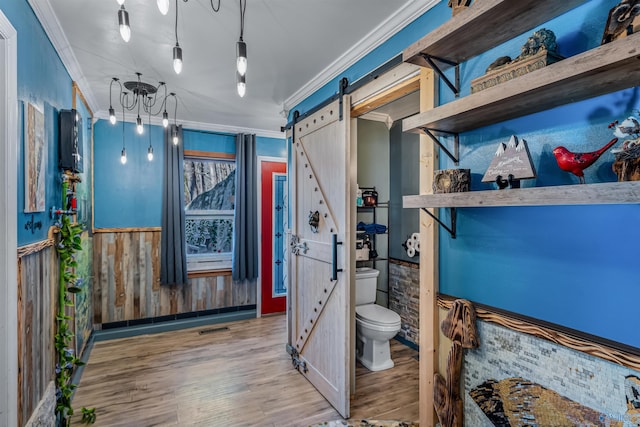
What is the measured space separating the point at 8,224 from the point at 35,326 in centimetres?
68

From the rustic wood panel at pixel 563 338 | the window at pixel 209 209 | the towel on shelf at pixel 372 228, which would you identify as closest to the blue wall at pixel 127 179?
the window at pixel 209 209

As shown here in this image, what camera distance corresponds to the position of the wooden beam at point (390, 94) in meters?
1.91

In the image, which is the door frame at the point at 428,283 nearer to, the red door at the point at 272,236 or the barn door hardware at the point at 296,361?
the barn door hardware at the point at 296,361

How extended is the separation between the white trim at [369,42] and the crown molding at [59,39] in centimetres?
174

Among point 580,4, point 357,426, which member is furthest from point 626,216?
point 357,426

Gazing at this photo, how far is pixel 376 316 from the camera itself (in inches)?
120

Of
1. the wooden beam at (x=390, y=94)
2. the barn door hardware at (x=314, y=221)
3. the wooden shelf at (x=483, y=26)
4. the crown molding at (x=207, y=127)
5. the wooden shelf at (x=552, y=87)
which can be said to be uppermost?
the crown molding at (x=207, y=127)

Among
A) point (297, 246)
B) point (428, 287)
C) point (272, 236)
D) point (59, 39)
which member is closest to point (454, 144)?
point (428, 287)

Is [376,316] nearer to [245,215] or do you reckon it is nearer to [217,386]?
[217,386]

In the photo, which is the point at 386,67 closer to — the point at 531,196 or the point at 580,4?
the point at 580,4

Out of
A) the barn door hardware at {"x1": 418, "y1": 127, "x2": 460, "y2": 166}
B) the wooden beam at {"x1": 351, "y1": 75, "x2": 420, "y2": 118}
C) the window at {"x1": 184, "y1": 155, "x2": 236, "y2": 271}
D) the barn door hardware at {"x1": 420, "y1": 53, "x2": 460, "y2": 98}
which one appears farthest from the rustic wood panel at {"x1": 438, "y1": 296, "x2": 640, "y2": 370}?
the window at {"x1": 184, "y1": 155, "x2": 236, "y2": 271}

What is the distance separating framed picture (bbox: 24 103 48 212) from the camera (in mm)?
1651

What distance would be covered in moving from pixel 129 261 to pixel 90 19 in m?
2.79

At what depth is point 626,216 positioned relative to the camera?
103 centimetres
